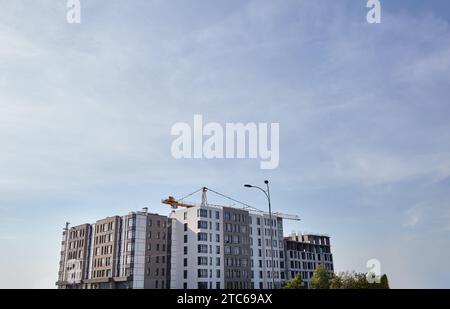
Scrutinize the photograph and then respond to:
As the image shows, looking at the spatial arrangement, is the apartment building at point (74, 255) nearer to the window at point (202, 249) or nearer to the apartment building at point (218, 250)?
the apartment building at point (218, 250)

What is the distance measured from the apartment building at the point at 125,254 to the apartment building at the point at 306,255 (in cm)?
4537

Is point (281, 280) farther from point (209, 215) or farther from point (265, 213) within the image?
point (209, 215)

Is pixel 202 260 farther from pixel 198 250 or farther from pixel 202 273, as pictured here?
pixel 202 273

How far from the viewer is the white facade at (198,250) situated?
10275 centimetres

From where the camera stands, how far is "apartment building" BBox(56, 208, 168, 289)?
101688 mm

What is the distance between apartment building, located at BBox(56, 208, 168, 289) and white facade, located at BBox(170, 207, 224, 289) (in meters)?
3.48

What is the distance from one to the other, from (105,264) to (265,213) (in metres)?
51.5

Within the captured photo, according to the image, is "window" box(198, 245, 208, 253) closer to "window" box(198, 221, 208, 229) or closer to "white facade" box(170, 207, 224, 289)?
"white facade" box(170, 207, 224, 289)

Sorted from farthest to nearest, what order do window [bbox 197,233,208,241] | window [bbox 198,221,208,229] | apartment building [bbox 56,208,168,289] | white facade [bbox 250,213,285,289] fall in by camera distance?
white facade [bbox 250,213,285,289], window [bbox 198,221,208,229], window [bbox 197,233,208,241], apartment building [bbox 56,208,168,289]

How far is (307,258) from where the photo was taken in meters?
137

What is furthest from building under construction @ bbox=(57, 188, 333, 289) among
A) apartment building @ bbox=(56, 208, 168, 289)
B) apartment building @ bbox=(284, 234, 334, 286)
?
apartment building @ bbox=(284, 234, 334, 286)

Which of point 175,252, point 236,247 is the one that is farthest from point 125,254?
point 236,247
